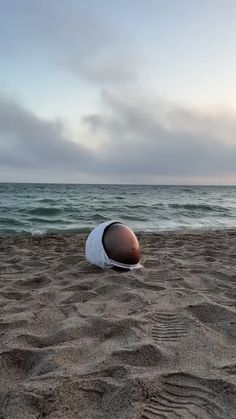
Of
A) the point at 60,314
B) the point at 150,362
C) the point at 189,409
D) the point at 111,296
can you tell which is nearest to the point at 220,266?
the point at 111,296

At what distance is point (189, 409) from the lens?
1880 mm

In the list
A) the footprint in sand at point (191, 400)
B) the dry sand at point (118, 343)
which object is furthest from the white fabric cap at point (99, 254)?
the footprint in sand at point (191, 400)

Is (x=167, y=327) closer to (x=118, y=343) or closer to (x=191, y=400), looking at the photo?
(x=118, y=343)

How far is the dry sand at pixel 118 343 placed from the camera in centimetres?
194

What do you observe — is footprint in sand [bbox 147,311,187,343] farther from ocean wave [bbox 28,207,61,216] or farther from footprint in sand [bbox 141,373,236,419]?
ocean wave [bbox 28,207,61,216]

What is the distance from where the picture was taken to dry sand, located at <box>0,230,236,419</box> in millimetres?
1944

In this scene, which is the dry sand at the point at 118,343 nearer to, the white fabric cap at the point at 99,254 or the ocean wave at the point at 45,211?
the white fabric cap at the point at 99,254

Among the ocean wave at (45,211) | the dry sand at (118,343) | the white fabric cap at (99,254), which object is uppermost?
the white fabric cap at (99,254)

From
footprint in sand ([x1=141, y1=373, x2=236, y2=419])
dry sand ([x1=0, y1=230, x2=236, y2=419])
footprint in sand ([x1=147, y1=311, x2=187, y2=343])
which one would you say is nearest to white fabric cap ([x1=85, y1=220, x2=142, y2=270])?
dry sand ([x1=0, y1=230, x2=236, y2=419])

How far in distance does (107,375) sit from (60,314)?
3.98 feet

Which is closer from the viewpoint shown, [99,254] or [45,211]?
[99,254]

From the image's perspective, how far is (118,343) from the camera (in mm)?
2625

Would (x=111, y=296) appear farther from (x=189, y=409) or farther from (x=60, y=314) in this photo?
(x=189, y=409)

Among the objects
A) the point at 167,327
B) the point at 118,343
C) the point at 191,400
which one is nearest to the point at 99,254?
the point at 167,327
